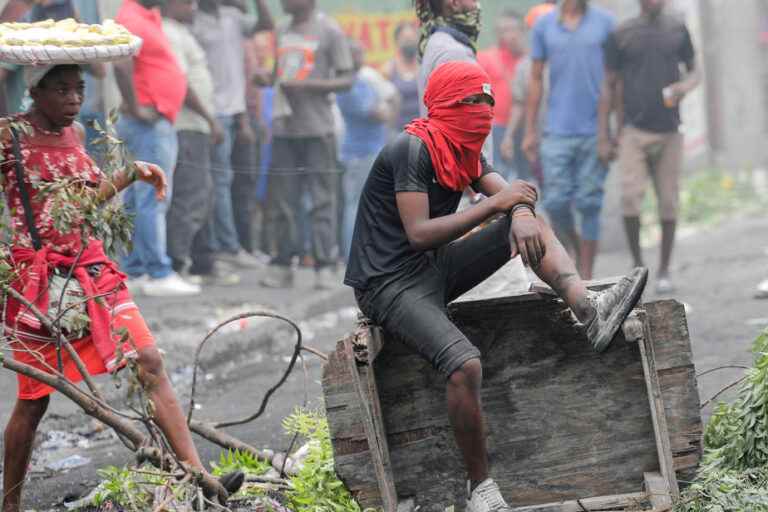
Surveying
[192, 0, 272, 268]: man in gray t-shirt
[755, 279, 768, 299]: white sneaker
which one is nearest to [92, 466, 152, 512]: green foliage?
[755, 279, 768, 299]: white sneaker

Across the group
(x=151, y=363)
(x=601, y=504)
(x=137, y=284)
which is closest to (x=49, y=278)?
(x=151, y=363)

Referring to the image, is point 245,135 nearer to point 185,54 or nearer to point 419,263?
point 185,54

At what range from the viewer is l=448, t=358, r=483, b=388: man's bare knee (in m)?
4.28

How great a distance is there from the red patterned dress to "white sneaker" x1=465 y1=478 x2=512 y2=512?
4.43ft

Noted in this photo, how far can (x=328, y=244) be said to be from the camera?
1139 cm

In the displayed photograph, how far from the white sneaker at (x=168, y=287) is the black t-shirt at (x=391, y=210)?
5.48 meters

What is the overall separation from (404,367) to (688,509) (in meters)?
1.12

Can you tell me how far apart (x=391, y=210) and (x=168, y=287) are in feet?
18.6

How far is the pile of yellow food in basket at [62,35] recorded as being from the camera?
15.4 feet

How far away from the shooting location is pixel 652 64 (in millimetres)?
10477

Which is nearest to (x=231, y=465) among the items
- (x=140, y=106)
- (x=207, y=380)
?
(x=207, y=380)

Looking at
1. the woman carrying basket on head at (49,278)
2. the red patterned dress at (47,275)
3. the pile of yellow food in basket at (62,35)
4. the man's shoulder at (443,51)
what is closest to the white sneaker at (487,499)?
the woman carrying basket on head at (49,278)

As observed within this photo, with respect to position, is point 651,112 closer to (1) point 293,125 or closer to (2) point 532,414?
(1) point 293,125

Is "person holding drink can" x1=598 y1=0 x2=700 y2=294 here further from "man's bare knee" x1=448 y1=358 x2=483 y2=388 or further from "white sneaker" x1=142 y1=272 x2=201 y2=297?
"man's bare knee" x1=448 y1=358 x2=483 y2=388
